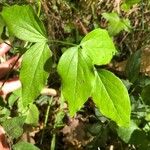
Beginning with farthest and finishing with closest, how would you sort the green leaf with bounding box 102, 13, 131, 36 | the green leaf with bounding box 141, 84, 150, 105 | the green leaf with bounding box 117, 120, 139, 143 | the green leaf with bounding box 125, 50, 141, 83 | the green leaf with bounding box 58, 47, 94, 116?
the green leaf with bounding box 102, 13, 131, 36, the green leaf with bounding box 125, 50, 141, 83, the green leaf with bounding box 117, 120, 139, 143, the green leaf with bounding box 141, 84, 150, 105, the green leaf with bounding box 58, 47, 94, 116

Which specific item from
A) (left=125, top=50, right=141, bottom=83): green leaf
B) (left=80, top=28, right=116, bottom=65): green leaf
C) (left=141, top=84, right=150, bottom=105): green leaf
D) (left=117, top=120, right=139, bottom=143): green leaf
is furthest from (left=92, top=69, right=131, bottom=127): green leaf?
(left=125, top=50, right=141, bottom=83): green leaf

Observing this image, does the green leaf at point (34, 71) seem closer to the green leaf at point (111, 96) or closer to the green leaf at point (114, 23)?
the green leaf at point (111, 96)

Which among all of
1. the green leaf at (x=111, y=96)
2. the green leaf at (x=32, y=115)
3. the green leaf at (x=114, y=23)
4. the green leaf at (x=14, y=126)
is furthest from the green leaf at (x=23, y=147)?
the green leaf at (x=114, y=23)

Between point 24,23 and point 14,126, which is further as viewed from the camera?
point 14,126

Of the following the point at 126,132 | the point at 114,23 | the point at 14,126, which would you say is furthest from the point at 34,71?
the point at 114,23

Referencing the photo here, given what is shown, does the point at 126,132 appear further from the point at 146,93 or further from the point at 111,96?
the point at 111,96

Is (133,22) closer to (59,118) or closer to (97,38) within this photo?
(59,118)

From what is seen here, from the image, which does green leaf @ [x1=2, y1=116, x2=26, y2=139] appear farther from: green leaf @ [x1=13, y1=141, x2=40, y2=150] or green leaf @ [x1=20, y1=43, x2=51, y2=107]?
green leaf @ [x1=20, y1=43, x2=51, y2=107]

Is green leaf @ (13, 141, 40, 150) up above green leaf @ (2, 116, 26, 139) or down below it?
below
